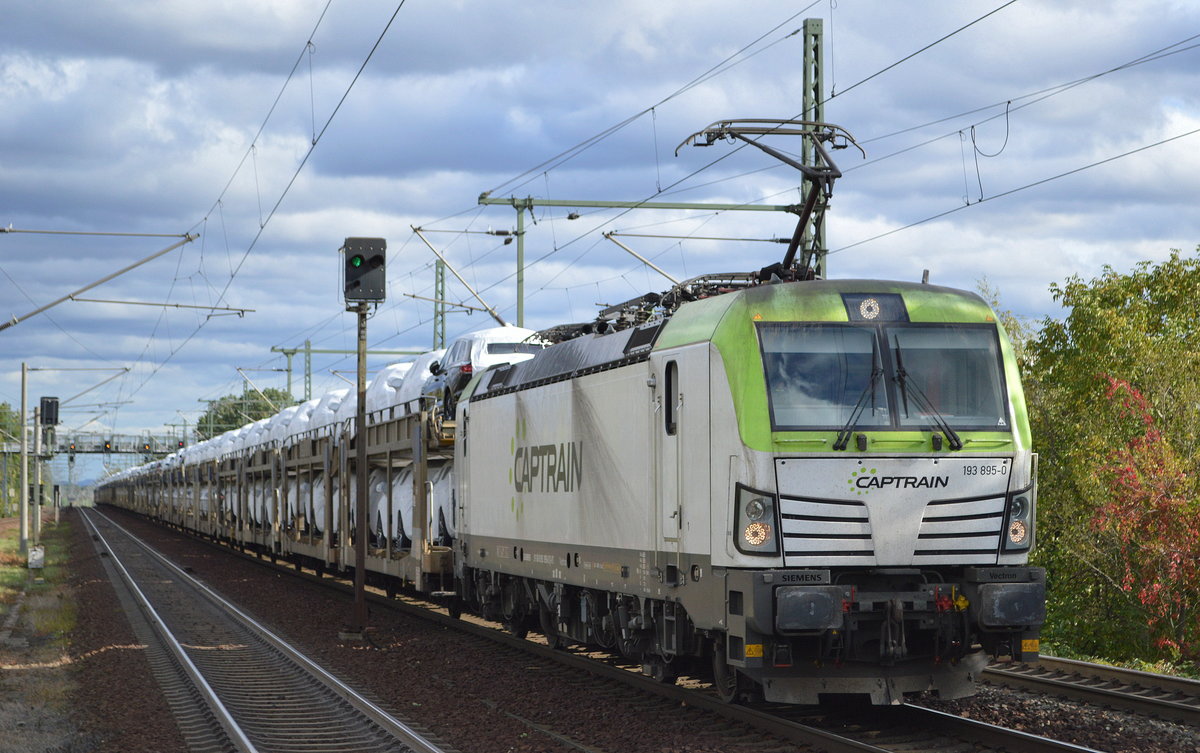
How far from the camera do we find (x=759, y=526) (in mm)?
10117

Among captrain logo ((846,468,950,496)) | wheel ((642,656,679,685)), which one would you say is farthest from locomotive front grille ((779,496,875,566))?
wheel ((642,656,679,685))

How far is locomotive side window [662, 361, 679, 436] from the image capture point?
1150 cm

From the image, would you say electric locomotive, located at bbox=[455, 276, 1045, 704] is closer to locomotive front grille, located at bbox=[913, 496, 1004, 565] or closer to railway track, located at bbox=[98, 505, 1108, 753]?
locomotive front grille, located at bbox=[913, 496, 1004, 565]

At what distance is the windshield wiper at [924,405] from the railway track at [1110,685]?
91.3 inches

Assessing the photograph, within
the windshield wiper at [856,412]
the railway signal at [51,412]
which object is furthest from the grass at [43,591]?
the windshield wiper at [856,412]

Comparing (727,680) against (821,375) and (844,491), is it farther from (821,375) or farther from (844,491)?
(821,375)

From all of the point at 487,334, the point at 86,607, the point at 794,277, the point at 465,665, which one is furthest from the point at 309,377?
the point at 794,277

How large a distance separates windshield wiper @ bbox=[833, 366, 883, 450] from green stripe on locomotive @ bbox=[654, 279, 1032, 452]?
0.08m

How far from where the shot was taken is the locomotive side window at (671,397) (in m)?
11.5

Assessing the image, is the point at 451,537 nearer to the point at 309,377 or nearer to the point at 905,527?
the point at 905,527

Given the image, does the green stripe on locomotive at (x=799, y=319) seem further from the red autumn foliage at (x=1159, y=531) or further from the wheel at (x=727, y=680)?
the red autumn foliage at (x=1159, y=531)

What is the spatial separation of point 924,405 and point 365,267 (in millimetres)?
10539

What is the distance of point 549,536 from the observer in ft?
49.9

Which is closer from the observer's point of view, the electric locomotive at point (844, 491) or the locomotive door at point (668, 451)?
the electric locomotive at point (844, 491)
